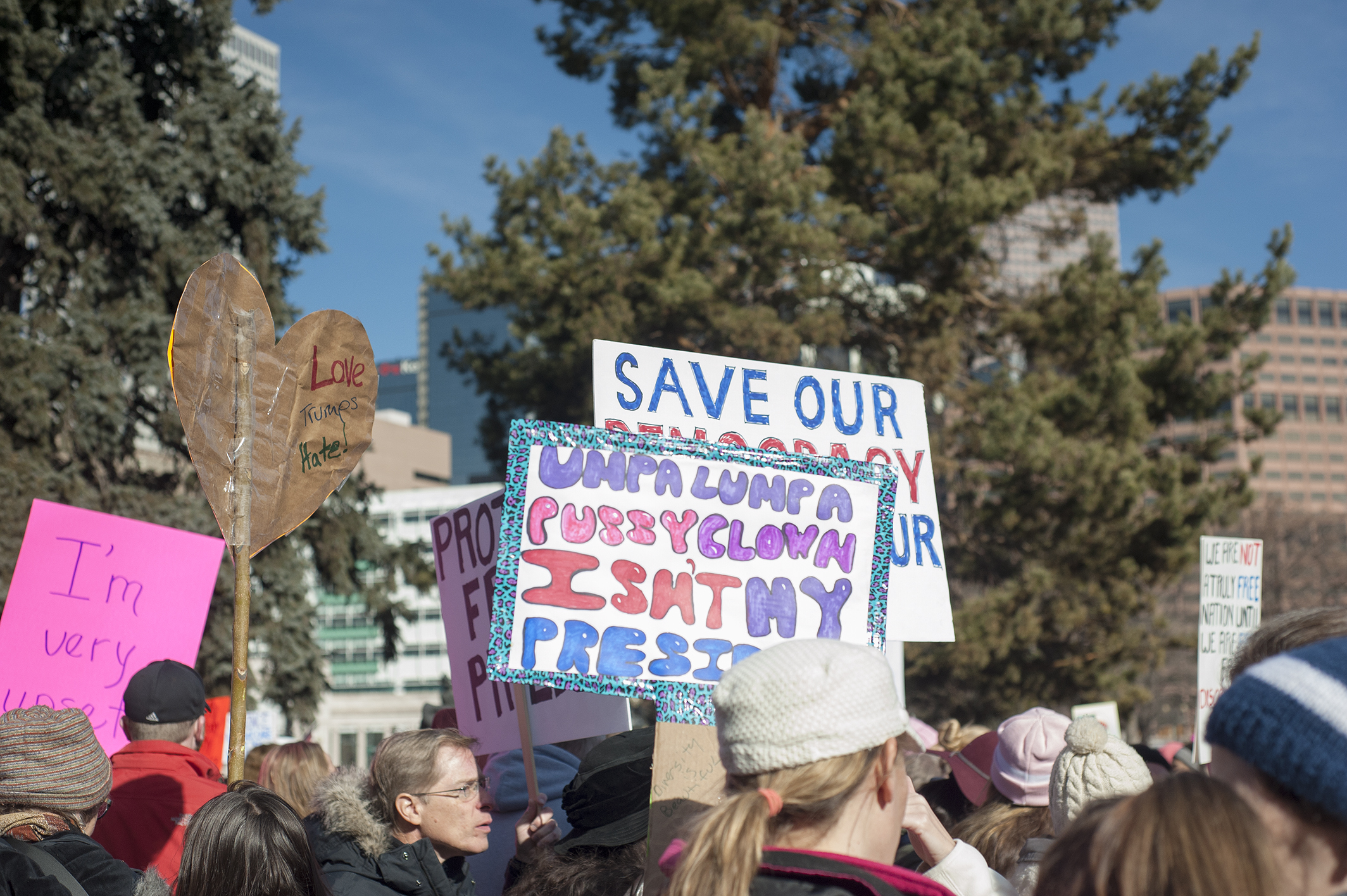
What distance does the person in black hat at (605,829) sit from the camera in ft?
9.41

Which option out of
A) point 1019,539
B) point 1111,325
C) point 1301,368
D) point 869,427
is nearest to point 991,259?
point 1111,325

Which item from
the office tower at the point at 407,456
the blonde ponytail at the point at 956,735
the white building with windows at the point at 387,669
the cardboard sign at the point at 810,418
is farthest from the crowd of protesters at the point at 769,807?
the office tower at the point at 407,456

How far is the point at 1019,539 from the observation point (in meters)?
16.8

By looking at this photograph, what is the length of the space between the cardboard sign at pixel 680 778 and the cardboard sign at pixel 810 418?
1.07m

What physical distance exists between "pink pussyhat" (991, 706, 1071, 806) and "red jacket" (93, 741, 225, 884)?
2425mm

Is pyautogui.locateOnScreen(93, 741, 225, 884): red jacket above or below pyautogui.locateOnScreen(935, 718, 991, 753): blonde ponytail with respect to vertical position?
below

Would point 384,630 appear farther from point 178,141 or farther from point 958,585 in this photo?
point 958,585

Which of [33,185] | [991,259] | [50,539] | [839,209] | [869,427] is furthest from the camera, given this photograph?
[991,259]

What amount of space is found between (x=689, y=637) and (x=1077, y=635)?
1592cm

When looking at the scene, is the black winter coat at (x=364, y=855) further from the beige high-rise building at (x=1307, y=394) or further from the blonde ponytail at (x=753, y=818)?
the beige high-rise building at (x=1307, y=394)

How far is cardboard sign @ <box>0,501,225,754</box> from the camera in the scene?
4.55 m

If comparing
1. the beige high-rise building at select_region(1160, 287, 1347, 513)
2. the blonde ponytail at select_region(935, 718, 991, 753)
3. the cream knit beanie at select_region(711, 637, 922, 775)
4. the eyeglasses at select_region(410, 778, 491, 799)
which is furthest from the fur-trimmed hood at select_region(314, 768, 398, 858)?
the beige high-rise building at select_region(1160, 287, 1347, 513)

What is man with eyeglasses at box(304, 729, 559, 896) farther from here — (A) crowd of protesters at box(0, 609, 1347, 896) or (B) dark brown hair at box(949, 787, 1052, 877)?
(B) dark brown hair at box(949, 787, 1052, 877)

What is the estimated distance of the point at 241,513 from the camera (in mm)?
3445
